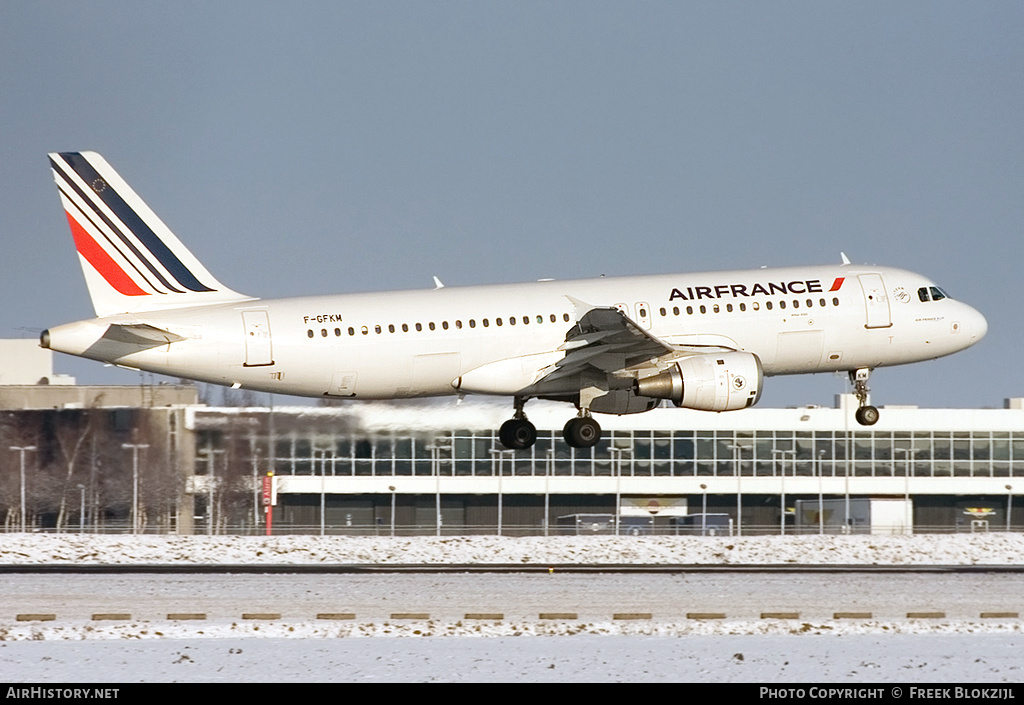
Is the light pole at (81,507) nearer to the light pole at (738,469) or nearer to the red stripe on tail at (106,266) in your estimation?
the red stripe on tail at (106,266)

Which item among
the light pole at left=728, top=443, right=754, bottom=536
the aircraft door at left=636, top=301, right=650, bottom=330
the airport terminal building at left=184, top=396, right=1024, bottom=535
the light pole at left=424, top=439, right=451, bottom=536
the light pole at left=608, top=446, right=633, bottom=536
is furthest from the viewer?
the light pole at left=728, top=443, right=754, bottom=536

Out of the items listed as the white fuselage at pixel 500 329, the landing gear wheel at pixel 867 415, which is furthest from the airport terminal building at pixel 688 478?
the white fuselage at pixel 500 329

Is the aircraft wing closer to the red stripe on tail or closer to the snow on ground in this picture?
the snow on ground

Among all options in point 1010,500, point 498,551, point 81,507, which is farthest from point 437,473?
point 1010,500

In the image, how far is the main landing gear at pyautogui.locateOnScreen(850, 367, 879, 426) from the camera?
48.8 meters

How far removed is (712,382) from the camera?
44.0 m

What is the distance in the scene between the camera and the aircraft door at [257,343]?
Answer: 139ft

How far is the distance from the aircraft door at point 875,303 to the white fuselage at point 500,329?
0.04 m

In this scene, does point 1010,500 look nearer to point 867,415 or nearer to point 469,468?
point 469,468

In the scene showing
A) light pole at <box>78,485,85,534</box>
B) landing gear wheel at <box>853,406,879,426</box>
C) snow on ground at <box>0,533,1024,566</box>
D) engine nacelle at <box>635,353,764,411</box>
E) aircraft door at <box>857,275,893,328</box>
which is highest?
aircraft door at <box>857,275,893,328</box>

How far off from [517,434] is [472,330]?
4.71m

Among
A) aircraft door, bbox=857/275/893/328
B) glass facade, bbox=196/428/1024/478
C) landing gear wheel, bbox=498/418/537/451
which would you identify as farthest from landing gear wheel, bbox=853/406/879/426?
glass facade, bbox=196/428/1024/478
